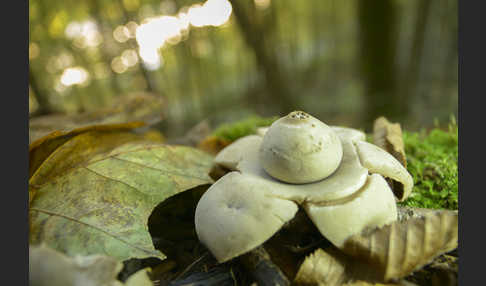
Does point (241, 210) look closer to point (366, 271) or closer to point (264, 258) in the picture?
point (264, 258)

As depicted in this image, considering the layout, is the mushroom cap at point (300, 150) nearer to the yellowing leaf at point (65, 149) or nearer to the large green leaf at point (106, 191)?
the large green leaf at point (106, 191)

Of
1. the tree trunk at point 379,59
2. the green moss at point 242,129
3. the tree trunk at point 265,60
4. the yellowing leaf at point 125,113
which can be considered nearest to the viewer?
the yellowing leaf at point 125,113

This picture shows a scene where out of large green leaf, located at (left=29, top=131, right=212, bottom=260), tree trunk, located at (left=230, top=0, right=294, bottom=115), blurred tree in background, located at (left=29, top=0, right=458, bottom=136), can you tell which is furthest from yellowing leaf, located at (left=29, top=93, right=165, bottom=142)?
tree trunk, located at (left=230, top=0, right=294, bottom=115)

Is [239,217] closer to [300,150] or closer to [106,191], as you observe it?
[300,150]

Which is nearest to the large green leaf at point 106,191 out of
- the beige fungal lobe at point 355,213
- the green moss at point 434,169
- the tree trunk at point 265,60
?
the beige fungal lobe at point 355,213

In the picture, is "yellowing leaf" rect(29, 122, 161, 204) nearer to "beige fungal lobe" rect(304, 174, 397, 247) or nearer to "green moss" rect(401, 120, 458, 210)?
"beige fungal lobe" rect(304, 174, 397, 247)

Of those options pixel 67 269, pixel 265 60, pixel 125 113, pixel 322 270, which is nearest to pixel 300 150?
pixel 322 270
